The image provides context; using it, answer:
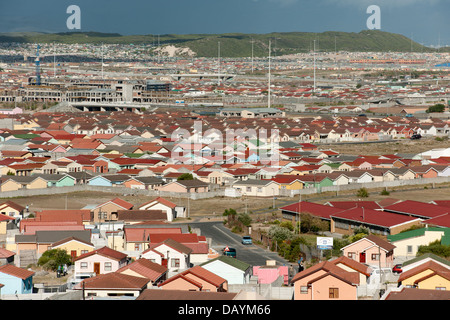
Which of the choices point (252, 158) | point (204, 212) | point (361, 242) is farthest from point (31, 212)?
point (252, 158)

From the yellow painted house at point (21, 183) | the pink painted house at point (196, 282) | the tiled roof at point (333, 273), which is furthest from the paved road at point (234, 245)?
the yellow painted house at point (21, 183)

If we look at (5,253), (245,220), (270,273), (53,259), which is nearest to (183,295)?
(270,273)

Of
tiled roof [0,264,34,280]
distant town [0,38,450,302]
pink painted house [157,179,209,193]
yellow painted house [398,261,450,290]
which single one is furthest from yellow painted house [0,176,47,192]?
yellow painted house [398,261,450,290]

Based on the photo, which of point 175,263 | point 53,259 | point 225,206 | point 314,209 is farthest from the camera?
point 225,206

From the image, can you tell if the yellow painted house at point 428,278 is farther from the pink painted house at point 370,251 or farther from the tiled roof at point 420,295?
the pink painted house at point 370,251

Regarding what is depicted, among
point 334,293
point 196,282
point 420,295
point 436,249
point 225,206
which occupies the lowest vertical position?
point 225,206

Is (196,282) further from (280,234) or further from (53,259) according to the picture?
(280,234)

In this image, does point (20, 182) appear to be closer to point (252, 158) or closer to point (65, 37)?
point (252, 158)
